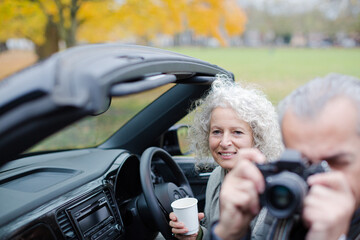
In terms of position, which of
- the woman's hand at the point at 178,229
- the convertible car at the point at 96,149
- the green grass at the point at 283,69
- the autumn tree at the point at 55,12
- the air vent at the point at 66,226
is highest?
the autumn tree at the point at 55,12

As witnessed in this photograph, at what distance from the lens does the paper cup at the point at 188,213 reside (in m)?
1.92

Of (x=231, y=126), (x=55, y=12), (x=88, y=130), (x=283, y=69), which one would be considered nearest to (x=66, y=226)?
(x=231, y=126)

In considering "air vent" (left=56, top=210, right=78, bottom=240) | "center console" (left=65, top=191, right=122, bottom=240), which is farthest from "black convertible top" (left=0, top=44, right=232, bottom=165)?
"center console" (left=65, top=191, right=122, bottom=240)

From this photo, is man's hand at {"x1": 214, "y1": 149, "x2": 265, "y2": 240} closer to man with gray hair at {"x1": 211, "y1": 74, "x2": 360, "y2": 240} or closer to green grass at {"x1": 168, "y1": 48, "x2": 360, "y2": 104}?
man with gray hair at {"x1": 211, "y1": 74, "x2": 360, "y2": 240}

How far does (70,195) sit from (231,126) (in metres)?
0.98

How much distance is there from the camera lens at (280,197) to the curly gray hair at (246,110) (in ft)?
3.74

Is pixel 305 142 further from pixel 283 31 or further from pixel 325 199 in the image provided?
pixel 283 31

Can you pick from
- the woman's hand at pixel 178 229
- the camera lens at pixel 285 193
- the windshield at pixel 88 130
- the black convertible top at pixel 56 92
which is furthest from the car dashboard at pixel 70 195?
the windshield at pixel 88 130

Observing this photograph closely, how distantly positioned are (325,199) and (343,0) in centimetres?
5100

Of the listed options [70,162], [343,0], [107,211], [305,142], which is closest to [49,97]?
[305,142]

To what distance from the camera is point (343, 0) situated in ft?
150

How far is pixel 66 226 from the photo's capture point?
6.25 feet

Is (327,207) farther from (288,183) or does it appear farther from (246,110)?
(246,110)

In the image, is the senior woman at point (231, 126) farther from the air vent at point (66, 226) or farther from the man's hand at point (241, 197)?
the man's hand at point (241, 197)
